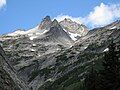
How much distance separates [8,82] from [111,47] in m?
18.6

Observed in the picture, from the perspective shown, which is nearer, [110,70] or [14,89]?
[110,70]

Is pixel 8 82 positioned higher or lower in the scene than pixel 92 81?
higher

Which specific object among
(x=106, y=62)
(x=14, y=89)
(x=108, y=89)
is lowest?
(x=108, y=89)

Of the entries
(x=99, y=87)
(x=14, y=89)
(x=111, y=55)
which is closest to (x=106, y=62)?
(x=111, y=55)

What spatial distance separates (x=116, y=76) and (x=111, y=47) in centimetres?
579

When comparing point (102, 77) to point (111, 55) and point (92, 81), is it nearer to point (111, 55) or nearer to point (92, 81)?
point (111, 55)

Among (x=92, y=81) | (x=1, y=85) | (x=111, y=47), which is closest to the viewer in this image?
(x=1, y=85)

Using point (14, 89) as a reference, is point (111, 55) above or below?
below

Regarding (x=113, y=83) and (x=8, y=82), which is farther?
(x=8, y=82)

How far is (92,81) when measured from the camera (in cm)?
6694

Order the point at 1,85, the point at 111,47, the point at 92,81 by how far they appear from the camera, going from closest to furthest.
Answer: the point at 1,85, the point at 111,47, the point at 92,81

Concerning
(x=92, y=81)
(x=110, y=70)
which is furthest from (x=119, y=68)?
(x=92, y=81)

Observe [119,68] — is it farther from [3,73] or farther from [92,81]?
[3,73]

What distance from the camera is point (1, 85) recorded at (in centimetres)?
5512
